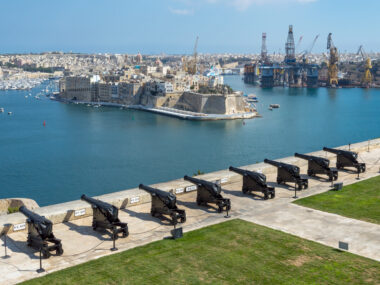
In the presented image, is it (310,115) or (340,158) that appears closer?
(340,158)

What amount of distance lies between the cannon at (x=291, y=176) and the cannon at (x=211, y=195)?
191cm

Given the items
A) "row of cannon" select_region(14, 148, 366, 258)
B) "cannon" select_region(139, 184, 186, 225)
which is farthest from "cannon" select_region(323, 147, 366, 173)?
"cannon" select_region(139, 184, 186, 225)

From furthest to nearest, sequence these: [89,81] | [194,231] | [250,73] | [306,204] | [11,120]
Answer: [250,73] < [89,81] < [11,120] < [306,204] < [194,231]

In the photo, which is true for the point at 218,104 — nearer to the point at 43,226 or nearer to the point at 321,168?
the point at 321,168

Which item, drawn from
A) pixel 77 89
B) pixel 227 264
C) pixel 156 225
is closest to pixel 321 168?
pixel 156 225

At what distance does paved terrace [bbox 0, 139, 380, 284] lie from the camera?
5543mm

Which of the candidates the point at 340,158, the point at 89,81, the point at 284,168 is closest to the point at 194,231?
the point at 284,168

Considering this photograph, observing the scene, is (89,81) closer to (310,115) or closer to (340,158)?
(310,115)

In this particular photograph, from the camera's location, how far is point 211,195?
7410 mm

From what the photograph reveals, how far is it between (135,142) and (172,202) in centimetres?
2919

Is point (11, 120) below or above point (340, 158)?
below

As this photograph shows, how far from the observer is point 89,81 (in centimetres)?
7462

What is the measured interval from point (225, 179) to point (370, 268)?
13.3 ft

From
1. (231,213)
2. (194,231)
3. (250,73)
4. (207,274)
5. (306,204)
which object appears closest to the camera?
(207,274)
